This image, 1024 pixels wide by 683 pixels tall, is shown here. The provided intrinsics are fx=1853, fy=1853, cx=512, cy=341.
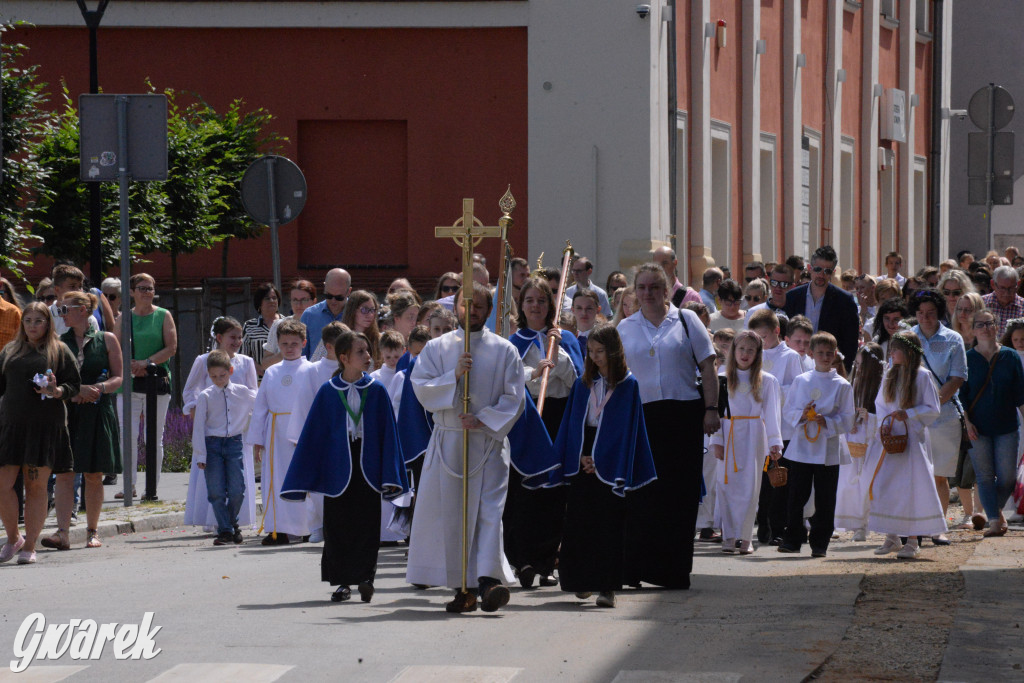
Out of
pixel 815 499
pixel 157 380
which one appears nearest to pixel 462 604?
pixel 815 499

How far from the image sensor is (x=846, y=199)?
3725cm

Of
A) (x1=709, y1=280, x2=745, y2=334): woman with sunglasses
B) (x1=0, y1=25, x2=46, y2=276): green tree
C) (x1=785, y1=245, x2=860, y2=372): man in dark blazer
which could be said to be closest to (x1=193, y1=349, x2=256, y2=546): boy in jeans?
(x1=709, y1=280, x2=745, y2=334): woman with sunglasses

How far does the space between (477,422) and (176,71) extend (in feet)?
56.8

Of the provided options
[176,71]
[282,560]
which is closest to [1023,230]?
[176,71]

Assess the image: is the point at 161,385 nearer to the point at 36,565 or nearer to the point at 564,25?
the point at 36,565

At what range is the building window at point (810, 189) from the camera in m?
34.3

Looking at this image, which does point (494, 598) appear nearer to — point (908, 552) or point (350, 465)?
point (350, 465)

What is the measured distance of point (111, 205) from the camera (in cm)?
2105

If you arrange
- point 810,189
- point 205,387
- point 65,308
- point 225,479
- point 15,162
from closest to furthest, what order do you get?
point 225,479 < point 65,308 < point 205,387 < point 15,162 < point 810,189

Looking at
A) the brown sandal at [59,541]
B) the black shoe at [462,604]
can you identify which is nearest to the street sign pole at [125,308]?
the brown sandal at [59,541]

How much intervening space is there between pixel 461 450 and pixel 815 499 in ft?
12.9

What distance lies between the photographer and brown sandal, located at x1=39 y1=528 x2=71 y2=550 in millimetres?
13711

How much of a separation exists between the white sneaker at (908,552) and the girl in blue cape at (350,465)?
→ 3.79m

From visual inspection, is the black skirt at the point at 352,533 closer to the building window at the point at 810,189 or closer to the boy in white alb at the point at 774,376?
the boy in white alb at the point at 774,376
